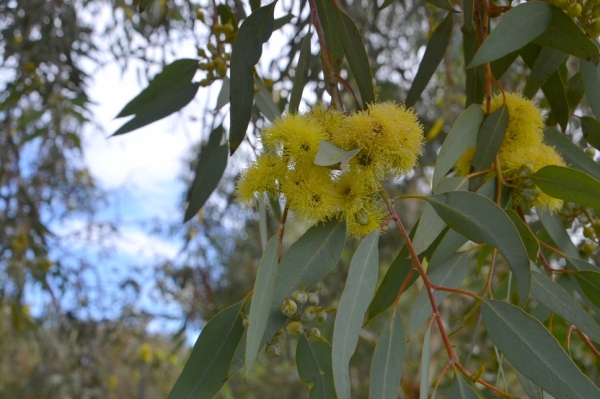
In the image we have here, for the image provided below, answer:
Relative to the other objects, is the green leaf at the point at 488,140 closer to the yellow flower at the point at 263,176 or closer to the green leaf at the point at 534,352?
the green leaf at the point at 534,352

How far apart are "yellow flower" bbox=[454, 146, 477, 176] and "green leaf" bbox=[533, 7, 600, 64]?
10.1 inches

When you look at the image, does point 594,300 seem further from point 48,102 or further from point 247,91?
point 48,102

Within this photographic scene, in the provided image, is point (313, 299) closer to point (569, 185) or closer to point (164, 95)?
point (569, 185)

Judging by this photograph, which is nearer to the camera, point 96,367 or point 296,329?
point 296,329

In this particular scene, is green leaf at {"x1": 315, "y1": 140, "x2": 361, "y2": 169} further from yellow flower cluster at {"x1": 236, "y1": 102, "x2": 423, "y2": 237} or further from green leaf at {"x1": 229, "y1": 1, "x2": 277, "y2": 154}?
green leaf at {"x1": 229, "y1": 1, "x2": 277, "y2": 154}

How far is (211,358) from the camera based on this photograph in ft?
2.96

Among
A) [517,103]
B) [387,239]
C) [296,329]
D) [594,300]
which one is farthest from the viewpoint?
[387,239]

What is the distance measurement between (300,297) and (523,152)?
565 millimetres

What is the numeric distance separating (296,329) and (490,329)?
0.30 metres

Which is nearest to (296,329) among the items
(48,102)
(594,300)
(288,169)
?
(288,169)

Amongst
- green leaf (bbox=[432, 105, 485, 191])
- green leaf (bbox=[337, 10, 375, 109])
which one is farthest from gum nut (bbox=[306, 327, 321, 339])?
green leaf (bbox=[337, 10, 375, 109])

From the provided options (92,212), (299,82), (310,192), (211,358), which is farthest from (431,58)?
(92,212)

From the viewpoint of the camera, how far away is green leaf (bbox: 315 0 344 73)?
1.14m

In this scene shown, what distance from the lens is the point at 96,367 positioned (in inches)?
124
